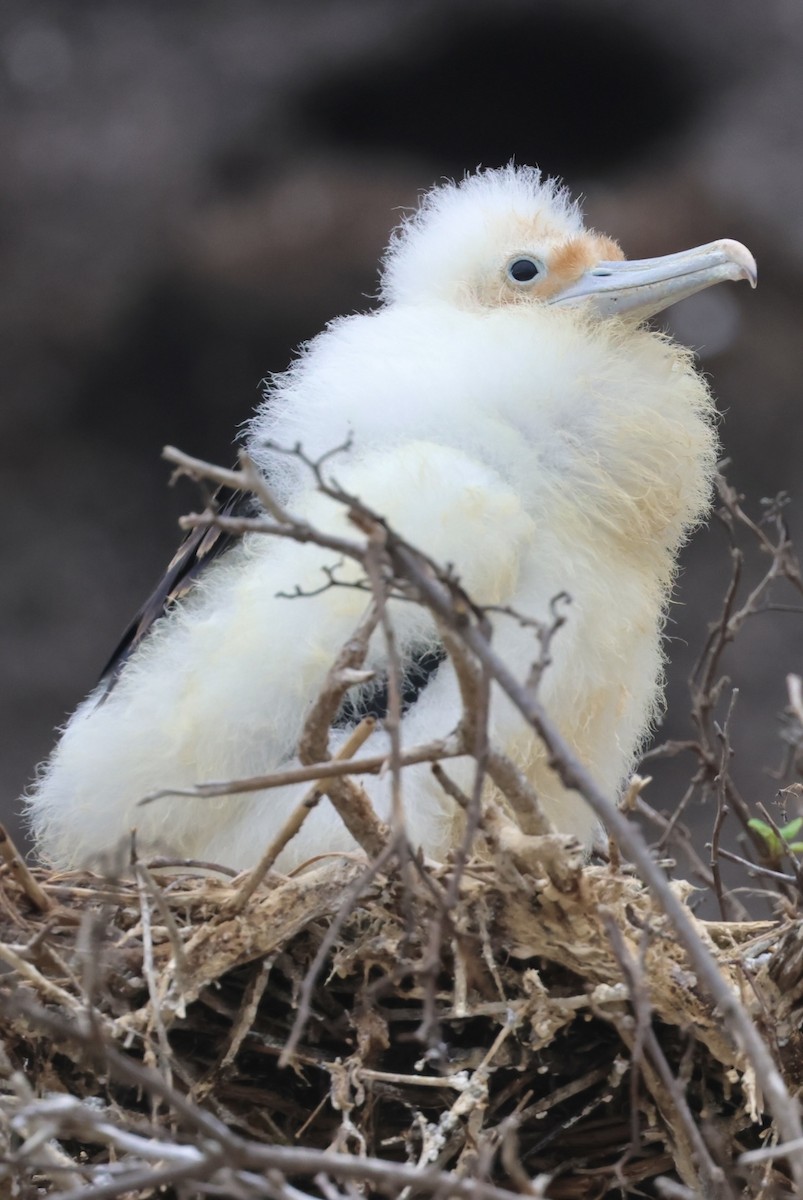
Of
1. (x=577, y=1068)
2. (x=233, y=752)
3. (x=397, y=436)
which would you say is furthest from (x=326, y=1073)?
(x=397, y=436)

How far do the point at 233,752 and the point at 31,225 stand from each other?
2.62m

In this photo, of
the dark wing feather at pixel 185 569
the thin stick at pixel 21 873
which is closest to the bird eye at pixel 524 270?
the dark wing feather at pixel 185 569

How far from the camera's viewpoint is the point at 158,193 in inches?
170

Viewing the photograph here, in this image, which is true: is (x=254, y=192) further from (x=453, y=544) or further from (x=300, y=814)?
(x=300, y=814)

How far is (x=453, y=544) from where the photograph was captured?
84.4 inches

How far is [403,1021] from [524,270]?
1.32 m

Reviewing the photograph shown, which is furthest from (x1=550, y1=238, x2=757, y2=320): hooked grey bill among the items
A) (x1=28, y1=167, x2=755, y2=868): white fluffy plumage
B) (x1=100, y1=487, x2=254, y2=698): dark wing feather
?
(x1=100, y1=487, x2=254, y2=698): dark wing feather

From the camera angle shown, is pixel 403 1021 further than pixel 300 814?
Yes

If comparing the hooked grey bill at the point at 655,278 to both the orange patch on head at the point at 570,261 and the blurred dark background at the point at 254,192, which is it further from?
the blurred dark background at the point at 254,192

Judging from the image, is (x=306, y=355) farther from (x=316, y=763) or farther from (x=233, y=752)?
(x=316, y=763)

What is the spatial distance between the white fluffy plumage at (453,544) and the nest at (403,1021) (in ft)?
0.70

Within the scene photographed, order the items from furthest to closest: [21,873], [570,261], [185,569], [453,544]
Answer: [570,261] → [185,569] → [453,544] → [21,873]

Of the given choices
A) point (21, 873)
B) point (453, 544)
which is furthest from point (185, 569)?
point (21, 873)

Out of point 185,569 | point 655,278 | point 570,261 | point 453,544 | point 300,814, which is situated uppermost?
point 570,261
